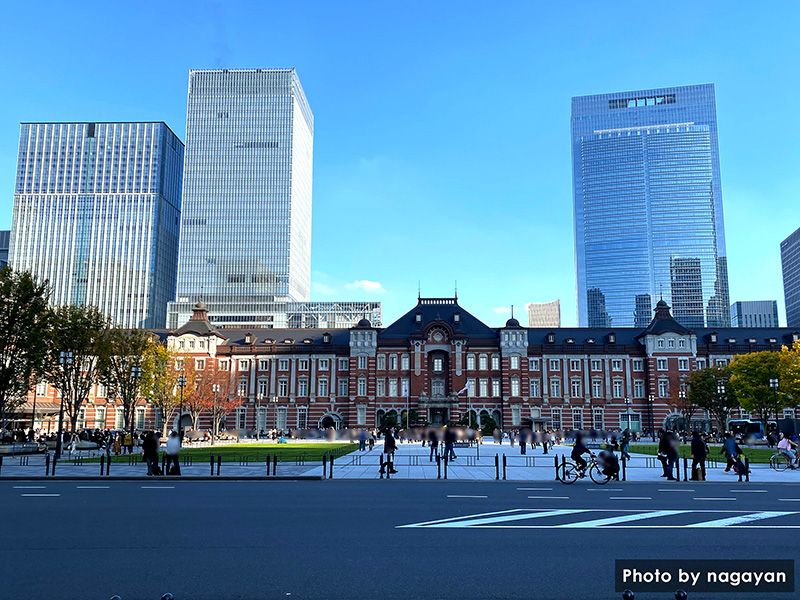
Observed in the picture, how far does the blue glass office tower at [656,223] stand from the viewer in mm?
182500

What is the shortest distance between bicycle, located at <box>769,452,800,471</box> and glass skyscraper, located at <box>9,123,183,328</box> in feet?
540

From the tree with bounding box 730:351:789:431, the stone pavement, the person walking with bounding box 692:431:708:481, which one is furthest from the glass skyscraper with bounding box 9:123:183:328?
the person walking with bounding box 692:431:708:481

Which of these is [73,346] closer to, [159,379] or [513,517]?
[159,379]

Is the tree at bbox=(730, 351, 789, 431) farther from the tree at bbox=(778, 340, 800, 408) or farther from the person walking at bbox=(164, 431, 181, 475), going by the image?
the person walking at bbox=(164, 431, 181, 475)

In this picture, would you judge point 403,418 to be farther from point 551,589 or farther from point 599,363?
point 551,589


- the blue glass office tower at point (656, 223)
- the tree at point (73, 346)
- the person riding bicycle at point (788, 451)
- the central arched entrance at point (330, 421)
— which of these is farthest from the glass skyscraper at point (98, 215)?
the person riding bicycle at point (788, 451)

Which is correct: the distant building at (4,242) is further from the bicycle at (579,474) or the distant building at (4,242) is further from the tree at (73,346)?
the bicycle at (579,474)

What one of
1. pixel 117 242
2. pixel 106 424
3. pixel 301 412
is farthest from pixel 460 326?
pixel 117 242

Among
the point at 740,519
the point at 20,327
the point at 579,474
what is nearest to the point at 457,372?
the point at 20,327

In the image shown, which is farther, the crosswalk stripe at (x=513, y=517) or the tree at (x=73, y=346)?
the tree at (x=73, y=346)

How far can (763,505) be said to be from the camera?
17.2 metres

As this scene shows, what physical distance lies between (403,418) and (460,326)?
14234mm

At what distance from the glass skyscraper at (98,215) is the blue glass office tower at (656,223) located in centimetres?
13383

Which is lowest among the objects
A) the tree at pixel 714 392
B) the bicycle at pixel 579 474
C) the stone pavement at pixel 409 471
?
the stone pavement at pixel 409 471
